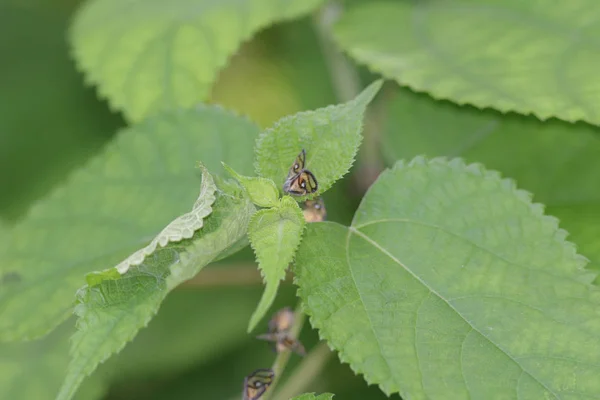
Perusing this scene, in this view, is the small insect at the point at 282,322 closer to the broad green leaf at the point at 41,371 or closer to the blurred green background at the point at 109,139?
the blurred green background at the point at 109,139

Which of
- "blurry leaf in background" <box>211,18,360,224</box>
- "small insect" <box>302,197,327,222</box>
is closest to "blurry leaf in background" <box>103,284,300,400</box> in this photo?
"blurry leaf in background" <box>211,18,360,224</box>

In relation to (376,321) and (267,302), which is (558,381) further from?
(267,302)

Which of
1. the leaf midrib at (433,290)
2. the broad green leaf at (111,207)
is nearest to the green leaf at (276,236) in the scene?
the leaf midrib at (433,290)

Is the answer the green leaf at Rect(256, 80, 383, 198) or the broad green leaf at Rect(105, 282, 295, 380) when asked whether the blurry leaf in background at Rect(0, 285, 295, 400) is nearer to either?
Answer: the broad green leaf at Rect(105, 282, 295, 380)

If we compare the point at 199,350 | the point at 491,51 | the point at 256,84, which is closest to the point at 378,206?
the point at 491,51

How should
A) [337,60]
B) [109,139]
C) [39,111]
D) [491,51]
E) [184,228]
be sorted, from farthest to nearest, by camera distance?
[39,111] < [109,139] < [337,60] < [491,51] < [184,228]

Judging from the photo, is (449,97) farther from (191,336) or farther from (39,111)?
(39,111)

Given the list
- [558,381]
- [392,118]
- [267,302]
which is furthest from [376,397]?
[267,302]
